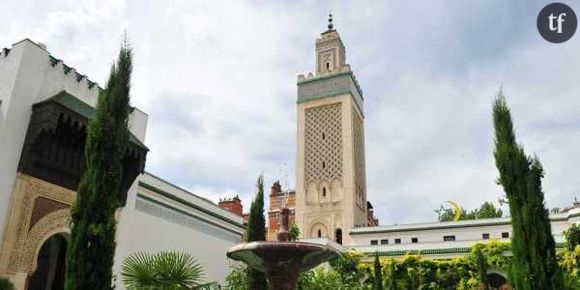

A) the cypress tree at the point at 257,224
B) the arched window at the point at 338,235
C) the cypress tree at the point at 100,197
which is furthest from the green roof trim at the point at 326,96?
the cypress tree at the point at 100,197

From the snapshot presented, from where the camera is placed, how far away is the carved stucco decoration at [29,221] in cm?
794

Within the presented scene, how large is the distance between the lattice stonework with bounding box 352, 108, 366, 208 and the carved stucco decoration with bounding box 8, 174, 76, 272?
2124 centimetres

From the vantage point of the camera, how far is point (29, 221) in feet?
26.9

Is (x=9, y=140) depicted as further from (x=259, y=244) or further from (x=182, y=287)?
(x=259, y=244)

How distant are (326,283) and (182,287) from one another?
8422 millimetres

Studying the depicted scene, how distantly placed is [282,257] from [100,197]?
8.55 feet

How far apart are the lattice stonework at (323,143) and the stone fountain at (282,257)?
22024 millimetres

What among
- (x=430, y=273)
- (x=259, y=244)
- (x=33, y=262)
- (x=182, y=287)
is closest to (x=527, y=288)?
(x=259, y=244)

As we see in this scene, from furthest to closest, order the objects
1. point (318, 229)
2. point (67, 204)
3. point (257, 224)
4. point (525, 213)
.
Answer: point (318, 229), point (257, 224), point (67, 204), point (525, 213)

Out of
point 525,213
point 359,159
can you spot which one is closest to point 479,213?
point 359,159

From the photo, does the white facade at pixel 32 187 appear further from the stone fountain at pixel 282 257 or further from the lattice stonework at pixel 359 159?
the lattice stonework at pixel 359 159

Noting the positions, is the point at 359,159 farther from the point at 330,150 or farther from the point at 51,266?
the point at 51,266

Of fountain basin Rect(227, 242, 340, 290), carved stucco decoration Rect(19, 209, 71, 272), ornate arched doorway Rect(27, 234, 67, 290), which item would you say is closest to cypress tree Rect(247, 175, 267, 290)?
ornate arched doorway Rect(27, 234, 67, 290)

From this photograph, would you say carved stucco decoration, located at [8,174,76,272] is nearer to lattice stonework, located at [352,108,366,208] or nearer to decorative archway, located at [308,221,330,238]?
decorative archway, located at [308,221,330,238]
